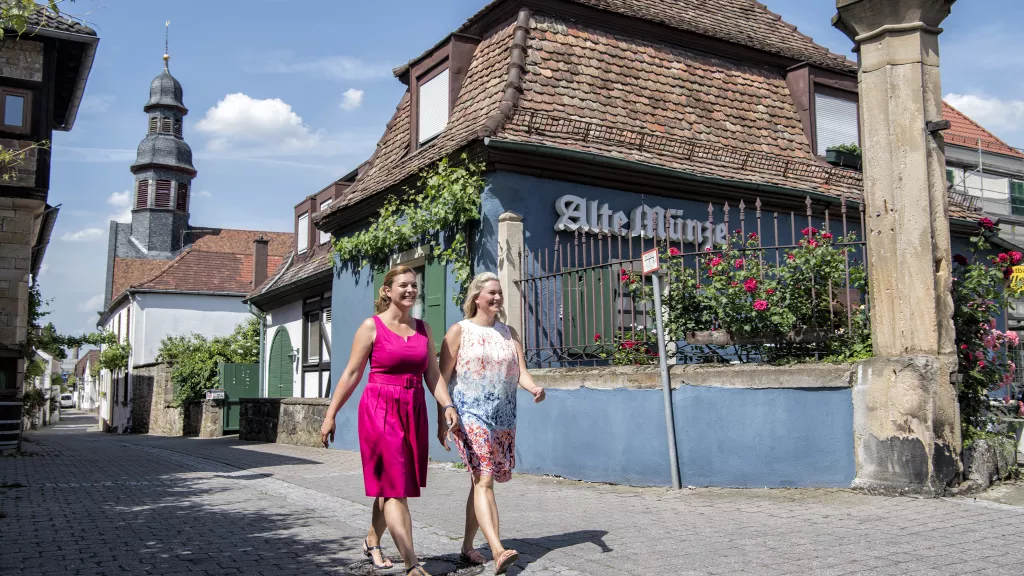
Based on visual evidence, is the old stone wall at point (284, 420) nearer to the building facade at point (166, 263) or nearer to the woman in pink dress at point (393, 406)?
the woman in pink dress at point (393, 406)

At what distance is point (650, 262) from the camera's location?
7.82 metres

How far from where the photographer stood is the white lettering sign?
10.8 meters

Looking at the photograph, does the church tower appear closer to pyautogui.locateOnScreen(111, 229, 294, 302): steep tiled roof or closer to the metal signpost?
pyautogui.locateOnScreen(111, 229, 294, 302): steep tiled roof

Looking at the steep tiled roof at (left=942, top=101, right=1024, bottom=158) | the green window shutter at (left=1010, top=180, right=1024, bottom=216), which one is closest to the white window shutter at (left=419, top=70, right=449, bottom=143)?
the steep tiled roof at (left=942, top=101, right=1024, bottom=158)

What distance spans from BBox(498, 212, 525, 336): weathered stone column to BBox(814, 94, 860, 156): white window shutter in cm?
589

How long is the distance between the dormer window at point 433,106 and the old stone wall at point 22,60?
8.85 m

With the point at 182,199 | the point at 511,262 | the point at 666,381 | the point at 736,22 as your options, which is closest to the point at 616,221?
the point at 511,262

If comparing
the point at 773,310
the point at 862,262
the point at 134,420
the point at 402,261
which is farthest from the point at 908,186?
the point at 134,420

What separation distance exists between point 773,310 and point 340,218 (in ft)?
27.1

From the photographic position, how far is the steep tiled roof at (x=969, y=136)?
79.3 feet

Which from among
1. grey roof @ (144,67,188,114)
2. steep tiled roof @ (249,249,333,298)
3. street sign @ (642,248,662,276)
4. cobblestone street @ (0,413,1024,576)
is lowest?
cobblestone street @ (0,413,1024,576)

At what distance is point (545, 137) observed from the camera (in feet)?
35.5

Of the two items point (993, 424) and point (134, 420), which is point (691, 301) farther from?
point (134, 420)

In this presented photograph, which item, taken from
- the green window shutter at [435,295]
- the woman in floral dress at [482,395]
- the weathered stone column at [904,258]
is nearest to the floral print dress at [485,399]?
the woman in floral dress at [482,395]
